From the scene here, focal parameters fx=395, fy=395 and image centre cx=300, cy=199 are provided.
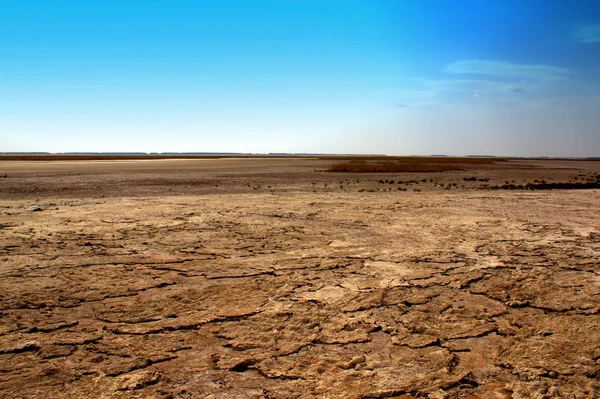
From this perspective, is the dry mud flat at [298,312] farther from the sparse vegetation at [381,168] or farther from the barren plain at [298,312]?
the sparse vegetation at [381,168]

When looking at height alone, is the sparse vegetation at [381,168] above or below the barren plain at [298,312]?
above

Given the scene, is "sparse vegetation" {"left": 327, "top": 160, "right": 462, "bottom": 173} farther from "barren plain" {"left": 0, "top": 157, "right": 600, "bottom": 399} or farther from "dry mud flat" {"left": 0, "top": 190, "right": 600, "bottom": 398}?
"dry mud flat" {"left": 0, "top": 190, "right": 600, "bottom": 398}

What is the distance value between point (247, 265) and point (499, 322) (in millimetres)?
2555

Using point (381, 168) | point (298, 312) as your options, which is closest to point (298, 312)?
point (298, 312)

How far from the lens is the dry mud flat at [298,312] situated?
7.35 feet

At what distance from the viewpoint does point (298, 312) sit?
10.3ft

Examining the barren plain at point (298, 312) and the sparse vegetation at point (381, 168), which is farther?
the sparse vegetation at point (381, 168)

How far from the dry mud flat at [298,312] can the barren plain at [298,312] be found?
15mm

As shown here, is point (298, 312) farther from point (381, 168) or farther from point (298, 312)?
point (381, 168)

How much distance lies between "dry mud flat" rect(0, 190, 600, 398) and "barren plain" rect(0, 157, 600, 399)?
15 mm

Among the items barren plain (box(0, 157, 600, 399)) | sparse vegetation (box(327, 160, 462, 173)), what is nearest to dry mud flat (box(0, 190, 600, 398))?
barren plain (box(0, 157, 600, 399))

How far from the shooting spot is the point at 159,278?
397cm

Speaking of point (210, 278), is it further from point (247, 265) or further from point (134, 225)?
point (134, 225)

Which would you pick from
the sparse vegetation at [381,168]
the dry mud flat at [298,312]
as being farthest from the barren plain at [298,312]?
the sparse vegetation at [381,168]
